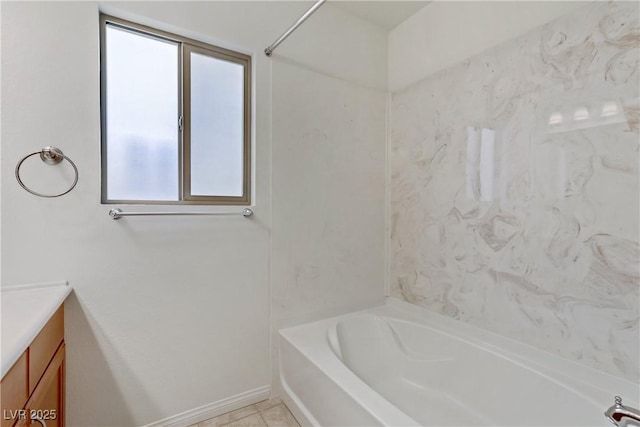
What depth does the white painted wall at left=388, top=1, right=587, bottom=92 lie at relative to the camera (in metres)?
1.46

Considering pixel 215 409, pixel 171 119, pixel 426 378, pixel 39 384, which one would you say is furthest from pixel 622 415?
pixel 171 119

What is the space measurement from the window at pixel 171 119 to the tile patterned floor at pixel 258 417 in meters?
1.19

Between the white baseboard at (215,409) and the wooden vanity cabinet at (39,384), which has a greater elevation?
the wooden vanity cabinet at (39,384)

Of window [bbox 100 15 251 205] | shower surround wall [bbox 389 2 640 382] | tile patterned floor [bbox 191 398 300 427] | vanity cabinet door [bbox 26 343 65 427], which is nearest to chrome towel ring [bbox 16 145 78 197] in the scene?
window [bbox 100 15 251 205]

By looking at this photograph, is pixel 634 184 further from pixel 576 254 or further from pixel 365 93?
pixel 365 93

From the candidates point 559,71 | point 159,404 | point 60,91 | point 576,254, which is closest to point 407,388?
point 576,254

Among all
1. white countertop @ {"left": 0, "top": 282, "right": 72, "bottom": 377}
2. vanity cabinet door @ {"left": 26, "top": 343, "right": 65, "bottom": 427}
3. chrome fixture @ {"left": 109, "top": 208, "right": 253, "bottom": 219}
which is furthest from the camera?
chrome fixture @ {"left": 109, "top": 208, "right": 253, "bottom": 219}

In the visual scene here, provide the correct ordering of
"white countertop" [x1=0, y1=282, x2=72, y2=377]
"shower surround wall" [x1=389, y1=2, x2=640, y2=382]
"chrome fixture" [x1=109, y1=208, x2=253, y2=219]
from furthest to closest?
"chrome fixture" [x1=109, y1=208, x2=253, y2=219] → "shower surround wall" [x1=389, y1=2, x2=640, y2=382] → "white countertop" [x1=0, y1=282, x2=72, y2=377]

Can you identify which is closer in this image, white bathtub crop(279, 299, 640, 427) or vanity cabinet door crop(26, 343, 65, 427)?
vanity cabinet door crop(26, 343, 65, 427)

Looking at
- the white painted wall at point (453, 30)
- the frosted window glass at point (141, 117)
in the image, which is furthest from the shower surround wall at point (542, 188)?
the frosted window glass at point (141, 117)

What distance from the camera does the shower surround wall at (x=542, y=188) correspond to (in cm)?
120

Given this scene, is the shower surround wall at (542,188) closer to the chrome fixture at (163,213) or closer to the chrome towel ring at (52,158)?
the chrome fixture at (163,213)

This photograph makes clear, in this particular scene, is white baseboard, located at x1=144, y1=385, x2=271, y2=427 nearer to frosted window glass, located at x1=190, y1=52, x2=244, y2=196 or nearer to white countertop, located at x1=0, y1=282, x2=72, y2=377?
white countertop, located at x1=0, y1=282, x2=72, y2=377

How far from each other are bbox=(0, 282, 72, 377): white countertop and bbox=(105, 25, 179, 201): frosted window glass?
0.48 meters
